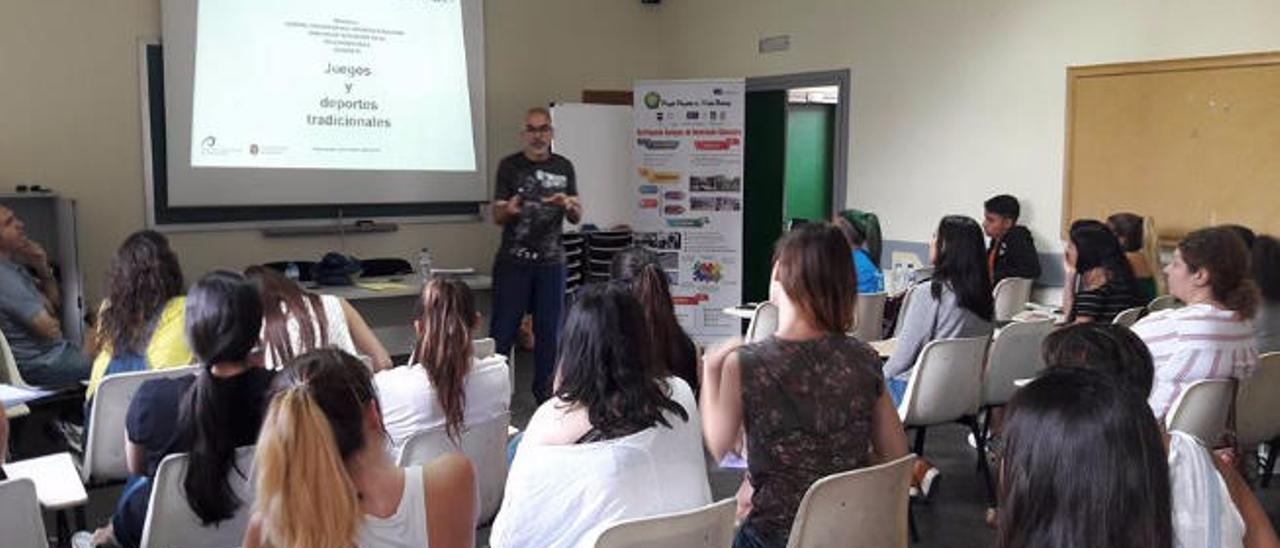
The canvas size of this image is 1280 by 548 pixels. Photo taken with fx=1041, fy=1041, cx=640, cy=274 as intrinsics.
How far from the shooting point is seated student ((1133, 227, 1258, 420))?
3221 mm

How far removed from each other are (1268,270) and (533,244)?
3.37m

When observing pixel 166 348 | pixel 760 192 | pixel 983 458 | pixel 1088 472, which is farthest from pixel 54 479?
pixel 760 192

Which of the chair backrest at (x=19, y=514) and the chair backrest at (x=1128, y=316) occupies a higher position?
the chair backrest at (x=1128, y=316)

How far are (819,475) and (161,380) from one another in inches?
59.7

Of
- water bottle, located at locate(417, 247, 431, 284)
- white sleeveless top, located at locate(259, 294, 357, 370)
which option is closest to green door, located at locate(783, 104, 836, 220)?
water bottle, located at locate(417, 247, 431, 284)

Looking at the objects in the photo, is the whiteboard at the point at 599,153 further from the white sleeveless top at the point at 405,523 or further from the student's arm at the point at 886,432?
the white sleeveless top at the point at 405,523

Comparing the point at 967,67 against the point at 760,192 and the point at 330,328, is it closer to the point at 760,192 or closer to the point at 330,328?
the point at 760,192

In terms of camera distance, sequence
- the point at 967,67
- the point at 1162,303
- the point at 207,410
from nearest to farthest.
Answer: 1. the point at 207,410
2. the point at 1162,303
3. the point at 967,67

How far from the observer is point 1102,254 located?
437 cm

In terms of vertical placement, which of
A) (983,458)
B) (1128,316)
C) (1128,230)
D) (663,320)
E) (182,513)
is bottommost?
(983,458)

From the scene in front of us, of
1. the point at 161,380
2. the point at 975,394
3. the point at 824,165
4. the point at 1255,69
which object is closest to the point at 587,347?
the point at 161,380

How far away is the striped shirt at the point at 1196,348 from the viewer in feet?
10.5

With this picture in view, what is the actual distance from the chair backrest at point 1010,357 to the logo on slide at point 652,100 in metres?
4.06

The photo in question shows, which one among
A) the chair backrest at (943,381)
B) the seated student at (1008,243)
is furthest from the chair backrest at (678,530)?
the seated student at (1008,243)
